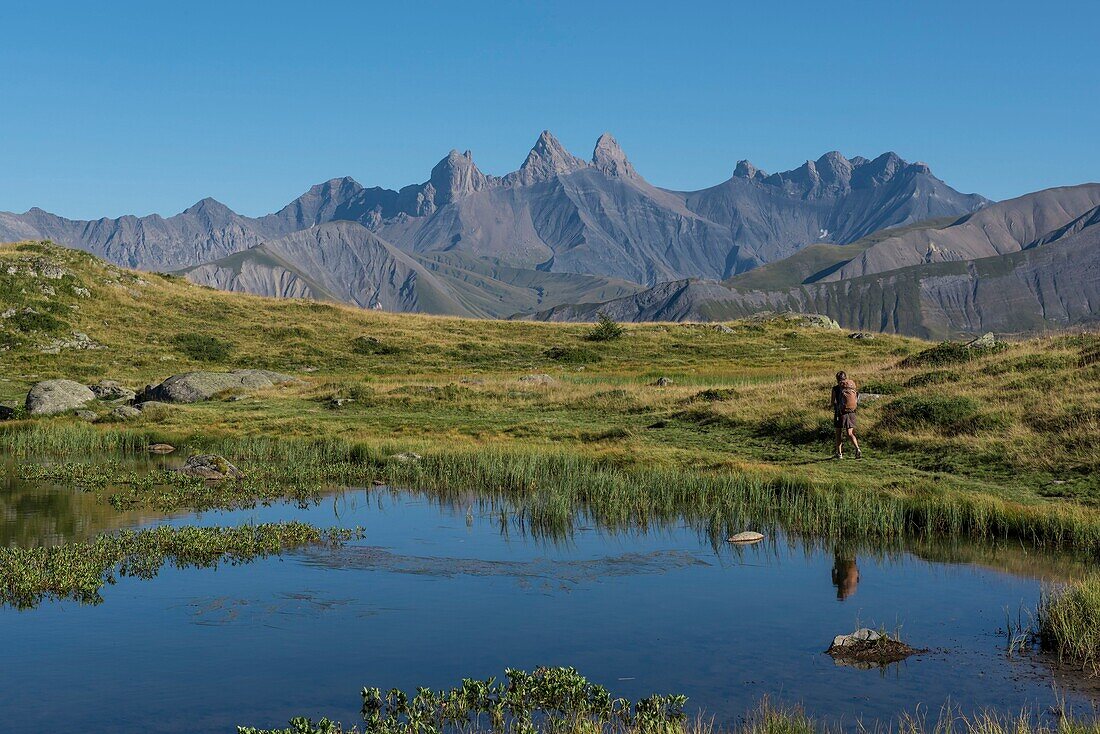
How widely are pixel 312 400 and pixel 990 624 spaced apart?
4653 centimetres

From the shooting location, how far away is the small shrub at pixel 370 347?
94206 mm

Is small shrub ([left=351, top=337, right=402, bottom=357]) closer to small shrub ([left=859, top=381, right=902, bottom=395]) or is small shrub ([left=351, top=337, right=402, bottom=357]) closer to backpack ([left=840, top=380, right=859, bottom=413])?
small shrub ([left=859, top=381, right=902, bottom=395])

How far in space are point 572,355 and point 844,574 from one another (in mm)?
71189

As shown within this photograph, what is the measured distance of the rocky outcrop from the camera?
58844mm

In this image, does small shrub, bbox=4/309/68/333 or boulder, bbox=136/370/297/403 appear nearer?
boulder, bbox=136/370/297/403

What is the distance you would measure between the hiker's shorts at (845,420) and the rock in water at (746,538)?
11.3 m

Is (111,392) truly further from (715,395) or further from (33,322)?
(715,395)

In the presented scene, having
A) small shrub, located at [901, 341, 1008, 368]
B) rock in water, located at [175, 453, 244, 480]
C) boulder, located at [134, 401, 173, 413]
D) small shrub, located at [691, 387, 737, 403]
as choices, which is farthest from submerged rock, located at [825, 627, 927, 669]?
boulder, located at [134, 401, 173, 413]

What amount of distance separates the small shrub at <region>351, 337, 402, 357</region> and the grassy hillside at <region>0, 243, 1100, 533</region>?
300 millimetres

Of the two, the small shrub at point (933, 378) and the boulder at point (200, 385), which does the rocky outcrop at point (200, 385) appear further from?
the small shrub at point (933, 378)

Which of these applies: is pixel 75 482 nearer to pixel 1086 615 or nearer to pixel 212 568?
pixel 212 568

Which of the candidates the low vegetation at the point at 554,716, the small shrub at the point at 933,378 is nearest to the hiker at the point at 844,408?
the small shrub at the point at 933,378

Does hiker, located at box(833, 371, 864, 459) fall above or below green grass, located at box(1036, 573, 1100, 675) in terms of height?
above

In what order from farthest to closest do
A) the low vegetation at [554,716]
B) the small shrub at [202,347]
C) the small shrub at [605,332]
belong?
the small shrub at [605,332] < the small shrub at [202,347] < the low vegetation at [554,716]
